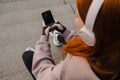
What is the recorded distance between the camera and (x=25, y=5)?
3.40 metres

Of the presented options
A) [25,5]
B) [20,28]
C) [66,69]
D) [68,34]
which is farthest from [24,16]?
[66,69]

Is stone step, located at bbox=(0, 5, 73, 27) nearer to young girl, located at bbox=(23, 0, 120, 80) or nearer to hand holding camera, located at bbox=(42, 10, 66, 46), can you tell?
hand holding camera, located at bbox=(42, 10, 66, 46)

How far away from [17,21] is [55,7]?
0.50 m

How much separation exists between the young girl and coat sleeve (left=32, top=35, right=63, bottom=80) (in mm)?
12

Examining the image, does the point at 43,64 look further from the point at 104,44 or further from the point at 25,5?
the point at 25,5

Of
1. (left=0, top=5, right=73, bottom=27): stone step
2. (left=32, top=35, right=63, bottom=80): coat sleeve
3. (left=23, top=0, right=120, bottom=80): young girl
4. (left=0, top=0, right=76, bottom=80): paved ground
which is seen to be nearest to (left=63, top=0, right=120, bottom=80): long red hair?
(left=23, top=0, right=120, bottom=80): young girl

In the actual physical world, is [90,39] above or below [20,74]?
above

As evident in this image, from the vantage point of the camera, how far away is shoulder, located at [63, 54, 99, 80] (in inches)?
46.4

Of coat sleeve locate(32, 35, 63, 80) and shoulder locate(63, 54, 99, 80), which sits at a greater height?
shoulder locate(63, 54, 99, 80)

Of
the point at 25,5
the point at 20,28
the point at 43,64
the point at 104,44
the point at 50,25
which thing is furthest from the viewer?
the point at 25,5

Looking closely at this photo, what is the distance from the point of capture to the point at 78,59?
1.23m

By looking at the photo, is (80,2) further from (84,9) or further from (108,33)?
(108,33)

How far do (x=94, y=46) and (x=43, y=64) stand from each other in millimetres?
417

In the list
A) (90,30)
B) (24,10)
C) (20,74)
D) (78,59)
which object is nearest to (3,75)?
(20,74)
